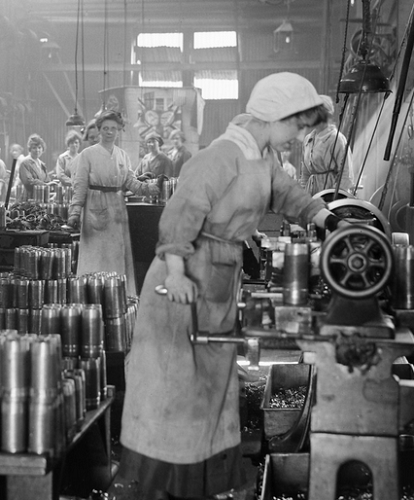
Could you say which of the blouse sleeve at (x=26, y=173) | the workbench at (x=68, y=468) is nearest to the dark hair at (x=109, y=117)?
the workbench at (x=68, y=468)

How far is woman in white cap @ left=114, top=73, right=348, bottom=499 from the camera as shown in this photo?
2.62 meters

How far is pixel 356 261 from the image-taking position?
2256 mm

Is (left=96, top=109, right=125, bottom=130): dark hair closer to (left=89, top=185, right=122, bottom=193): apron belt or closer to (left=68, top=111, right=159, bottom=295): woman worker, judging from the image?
(left=68, top=111, right=159, bottom=295): woman worker

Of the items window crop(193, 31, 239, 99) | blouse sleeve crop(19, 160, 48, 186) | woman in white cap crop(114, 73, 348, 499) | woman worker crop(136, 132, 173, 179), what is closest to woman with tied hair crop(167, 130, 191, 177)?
woman worker crop(136, 132, 173, 179)

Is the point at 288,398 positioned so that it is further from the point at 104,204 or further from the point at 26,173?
the point at 26,173

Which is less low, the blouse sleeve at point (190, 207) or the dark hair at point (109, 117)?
the dark hair at point (109, 117)

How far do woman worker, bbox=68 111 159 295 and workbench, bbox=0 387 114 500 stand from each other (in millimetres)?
3303

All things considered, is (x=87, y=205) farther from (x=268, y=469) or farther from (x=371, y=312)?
(x=371, y=312)

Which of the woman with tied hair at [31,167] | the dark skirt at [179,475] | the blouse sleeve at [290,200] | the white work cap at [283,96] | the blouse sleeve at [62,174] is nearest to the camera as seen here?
the white work cap at [283,96]

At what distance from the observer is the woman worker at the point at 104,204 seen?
6.29 metres

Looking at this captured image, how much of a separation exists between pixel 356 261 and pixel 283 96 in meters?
0.67

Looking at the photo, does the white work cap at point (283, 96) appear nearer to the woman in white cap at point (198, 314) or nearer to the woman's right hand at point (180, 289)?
the woman in white cap at point (198, 314)

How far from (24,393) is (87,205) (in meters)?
4.05

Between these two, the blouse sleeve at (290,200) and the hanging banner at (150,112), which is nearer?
the blouse sleeve at (290,200)
